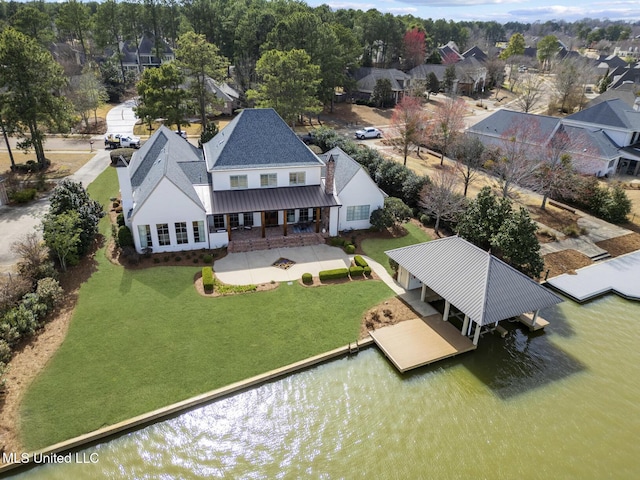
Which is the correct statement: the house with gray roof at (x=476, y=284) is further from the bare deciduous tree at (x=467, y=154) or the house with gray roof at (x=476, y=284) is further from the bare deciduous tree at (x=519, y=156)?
the bare deciduous tree at (x=467, y=154)

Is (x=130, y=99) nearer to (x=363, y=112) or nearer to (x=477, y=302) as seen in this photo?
(x=363, y=112)

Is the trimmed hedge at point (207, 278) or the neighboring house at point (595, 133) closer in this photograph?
the trimmed hedge at point (207, 278)

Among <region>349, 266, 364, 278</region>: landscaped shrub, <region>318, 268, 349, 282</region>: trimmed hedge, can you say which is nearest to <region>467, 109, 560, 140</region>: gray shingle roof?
<region>349, 266, 364, 278</region>: landscaped shrub

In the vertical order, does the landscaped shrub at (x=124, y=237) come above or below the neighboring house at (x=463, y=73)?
below

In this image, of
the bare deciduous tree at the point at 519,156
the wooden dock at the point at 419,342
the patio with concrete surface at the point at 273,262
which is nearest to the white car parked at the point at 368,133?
the bare deciduous tree at the point at 519,156

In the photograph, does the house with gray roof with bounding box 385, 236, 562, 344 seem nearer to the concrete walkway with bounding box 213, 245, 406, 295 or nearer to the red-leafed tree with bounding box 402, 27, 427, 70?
the concrete walkway with bounding box 213, 245, 406, 295

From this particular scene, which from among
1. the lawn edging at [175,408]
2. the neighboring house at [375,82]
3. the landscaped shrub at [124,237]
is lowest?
the lawn edging at [175,408]
